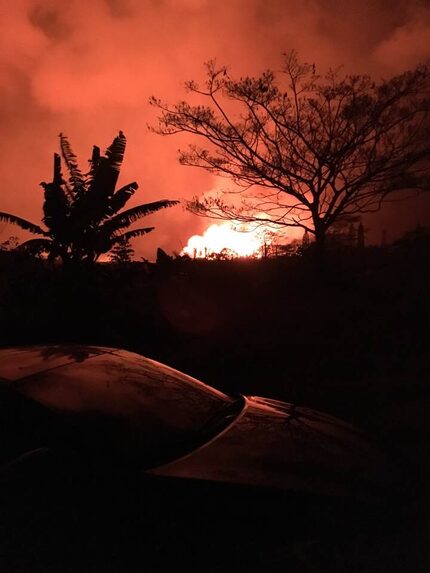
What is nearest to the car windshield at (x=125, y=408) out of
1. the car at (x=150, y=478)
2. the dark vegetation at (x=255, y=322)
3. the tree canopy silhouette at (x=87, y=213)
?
the car at (x=150, y=478)

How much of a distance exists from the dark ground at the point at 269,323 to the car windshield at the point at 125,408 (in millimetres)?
2374

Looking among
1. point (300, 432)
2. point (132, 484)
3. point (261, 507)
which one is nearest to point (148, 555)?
point (132, 484)

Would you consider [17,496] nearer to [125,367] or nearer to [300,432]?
[125,367]

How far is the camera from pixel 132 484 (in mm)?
2211

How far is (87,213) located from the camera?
9266 mm

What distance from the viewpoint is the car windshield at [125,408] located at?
245cm

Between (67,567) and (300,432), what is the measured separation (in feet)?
4.70

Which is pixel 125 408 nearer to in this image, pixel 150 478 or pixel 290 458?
pixel 150 478

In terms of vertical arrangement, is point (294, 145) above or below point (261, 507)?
→ above

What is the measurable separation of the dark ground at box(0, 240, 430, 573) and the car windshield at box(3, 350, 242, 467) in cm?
237

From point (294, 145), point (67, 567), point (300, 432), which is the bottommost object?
point (67, 567)

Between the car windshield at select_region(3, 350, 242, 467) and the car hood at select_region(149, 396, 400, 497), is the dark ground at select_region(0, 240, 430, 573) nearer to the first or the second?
the car hood at select_region(149, 396, 400, 497)

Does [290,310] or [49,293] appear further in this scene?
[290,310]

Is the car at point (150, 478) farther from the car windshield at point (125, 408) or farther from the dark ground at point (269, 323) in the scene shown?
the dark ground at point (269, 323)
